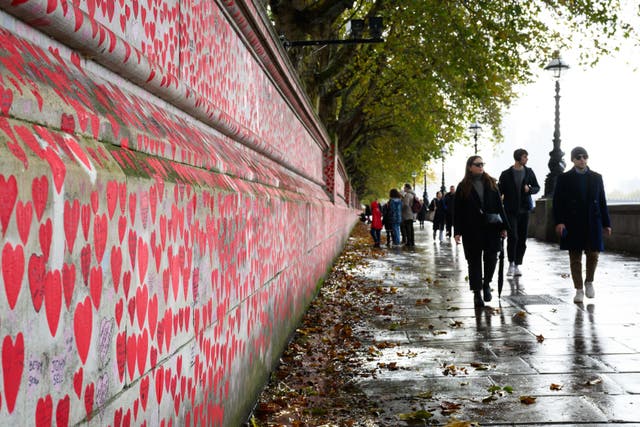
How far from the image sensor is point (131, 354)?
6.73ft

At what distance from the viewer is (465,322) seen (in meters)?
7.60

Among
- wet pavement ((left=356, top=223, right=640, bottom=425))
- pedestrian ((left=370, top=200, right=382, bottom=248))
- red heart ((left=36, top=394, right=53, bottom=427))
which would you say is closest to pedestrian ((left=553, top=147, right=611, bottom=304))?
wet pavement ((left=356, top=223, right=640, bottom=425))

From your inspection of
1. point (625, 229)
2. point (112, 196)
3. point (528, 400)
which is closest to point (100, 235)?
point (112, 196)

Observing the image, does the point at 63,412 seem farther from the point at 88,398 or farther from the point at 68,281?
the point at 68,281

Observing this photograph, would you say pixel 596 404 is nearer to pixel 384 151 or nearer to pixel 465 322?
pixel 465 322

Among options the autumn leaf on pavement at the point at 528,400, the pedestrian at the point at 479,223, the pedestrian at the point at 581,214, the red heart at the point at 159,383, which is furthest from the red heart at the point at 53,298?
the pedestrian at the point at 581,214

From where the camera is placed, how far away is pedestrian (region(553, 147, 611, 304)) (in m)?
8.49

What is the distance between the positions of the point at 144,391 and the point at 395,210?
20.6 m

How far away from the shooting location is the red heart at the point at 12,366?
1298 mm

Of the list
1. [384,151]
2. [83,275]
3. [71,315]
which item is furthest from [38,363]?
[384,151]

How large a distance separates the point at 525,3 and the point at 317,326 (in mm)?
13593

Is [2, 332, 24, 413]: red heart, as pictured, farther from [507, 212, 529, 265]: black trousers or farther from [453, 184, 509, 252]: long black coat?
[507, 212, 529, 265]: black trousers

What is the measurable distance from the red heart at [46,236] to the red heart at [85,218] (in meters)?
0.17

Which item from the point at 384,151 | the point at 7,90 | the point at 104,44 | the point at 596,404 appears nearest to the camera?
the point at 7,90
